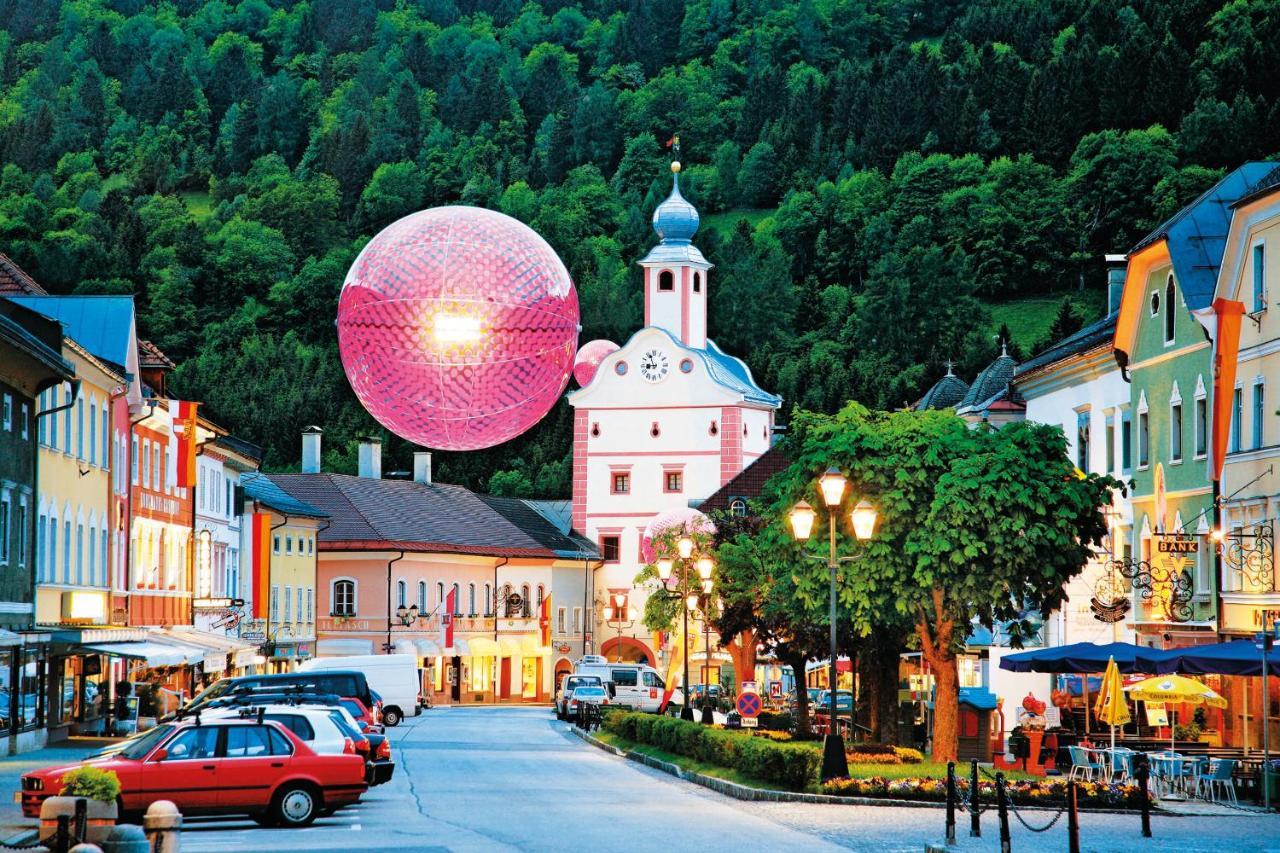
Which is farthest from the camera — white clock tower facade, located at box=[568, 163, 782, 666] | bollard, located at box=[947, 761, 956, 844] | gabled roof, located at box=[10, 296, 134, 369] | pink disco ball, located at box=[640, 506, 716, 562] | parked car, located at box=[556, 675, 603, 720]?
white clock tower facade, located at box=[568, 163, 782, 666]

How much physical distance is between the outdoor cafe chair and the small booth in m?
9.52

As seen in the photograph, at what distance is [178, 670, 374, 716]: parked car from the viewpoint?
135 ft

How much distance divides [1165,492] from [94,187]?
488 ft

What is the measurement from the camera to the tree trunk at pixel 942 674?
122 feet

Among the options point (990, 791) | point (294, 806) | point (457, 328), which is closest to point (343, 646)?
point (990, 791)

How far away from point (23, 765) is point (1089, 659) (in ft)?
59.9

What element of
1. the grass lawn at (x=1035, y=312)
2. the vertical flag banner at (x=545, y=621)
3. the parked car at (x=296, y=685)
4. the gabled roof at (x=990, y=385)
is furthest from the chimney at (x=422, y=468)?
the parked car at (x=296, y=685)

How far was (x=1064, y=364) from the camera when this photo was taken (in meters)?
56.0

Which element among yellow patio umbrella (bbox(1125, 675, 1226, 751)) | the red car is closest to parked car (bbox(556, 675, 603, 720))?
yellow patio umbrella (bbox(1125, 675, 1226, 751))

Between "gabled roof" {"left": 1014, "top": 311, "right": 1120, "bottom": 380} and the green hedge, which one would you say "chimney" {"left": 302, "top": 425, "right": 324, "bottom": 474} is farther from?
the green hedge

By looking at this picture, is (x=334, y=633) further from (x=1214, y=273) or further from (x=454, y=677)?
(x=1214, y=273)

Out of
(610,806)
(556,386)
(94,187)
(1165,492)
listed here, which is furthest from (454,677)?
(94,187)

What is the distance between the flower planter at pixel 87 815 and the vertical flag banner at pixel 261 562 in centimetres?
6038

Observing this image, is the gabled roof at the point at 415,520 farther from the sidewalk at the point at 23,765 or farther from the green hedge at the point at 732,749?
the green hedge at the point at 732,749
